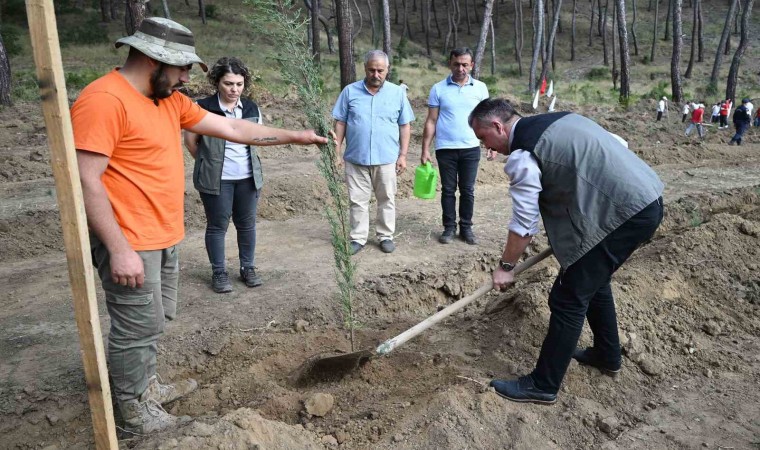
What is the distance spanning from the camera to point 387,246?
6488 mm

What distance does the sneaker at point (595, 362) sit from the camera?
4047 mm

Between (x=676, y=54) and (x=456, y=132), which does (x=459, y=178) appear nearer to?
(x=456, y=132)

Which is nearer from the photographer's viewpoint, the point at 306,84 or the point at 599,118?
the point at 306,84

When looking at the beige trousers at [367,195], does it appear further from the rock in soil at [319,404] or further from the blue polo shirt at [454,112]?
the rock in soil at [319,404]

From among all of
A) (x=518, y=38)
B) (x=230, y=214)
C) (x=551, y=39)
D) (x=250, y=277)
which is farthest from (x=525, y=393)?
(x=518, y=38)

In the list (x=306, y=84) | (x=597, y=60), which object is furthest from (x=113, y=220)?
(x=597, y=60)

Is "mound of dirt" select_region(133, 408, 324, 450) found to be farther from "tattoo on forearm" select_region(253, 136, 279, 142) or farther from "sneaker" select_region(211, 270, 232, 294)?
"sneaker" select_region(211, 270, 232, 294)

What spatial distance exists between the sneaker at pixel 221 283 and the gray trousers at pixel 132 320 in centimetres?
195

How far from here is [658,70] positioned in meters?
35.1

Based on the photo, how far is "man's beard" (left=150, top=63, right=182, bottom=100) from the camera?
2.98 meters

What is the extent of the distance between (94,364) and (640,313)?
4044mm

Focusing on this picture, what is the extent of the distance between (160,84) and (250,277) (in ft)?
9.30

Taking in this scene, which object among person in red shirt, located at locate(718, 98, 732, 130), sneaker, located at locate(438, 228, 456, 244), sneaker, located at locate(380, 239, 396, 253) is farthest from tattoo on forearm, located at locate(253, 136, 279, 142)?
person in red shirt, located at locate(718, 98, 732, 130)

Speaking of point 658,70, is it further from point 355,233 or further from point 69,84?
point 355,233
